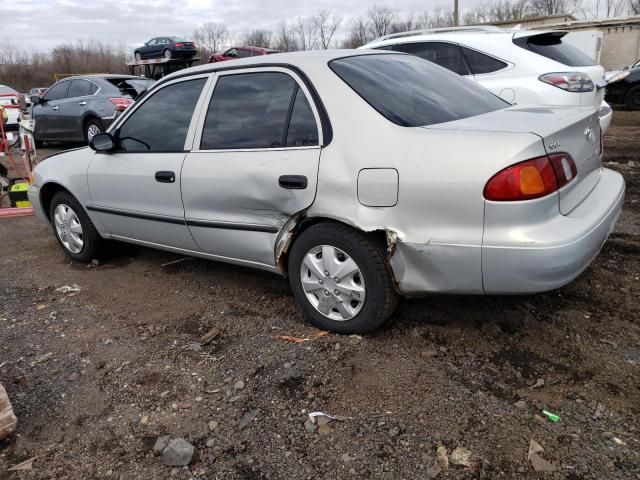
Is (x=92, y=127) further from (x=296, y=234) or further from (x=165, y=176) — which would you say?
(x=296, y=234)

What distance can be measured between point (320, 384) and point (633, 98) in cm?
1517

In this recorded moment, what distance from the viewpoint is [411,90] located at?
308cm

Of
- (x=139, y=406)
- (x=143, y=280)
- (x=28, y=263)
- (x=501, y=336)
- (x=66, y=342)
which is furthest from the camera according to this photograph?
(x=28, y=263)

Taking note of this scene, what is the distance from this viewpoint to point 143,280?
4.28m

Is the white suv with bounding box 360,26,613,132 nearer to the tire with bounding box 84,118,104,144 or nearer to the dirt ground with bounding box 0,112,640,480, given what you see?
the dirt ground with bounding box 0,112,640,480

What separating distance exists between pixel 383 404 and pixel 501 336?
2.92 ft

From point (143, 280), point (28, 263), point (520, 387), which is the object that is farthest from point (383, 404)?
point (28, 263)

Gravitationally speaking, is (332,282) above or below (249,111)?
below

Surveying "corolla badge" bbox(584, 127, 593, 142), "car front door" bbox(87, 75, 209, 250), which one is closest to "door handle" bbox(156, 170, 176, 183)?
"car front door" bbox(87, 75, 209, 250)

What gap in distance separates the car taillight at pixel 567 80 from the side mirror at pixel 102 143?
14.1ft

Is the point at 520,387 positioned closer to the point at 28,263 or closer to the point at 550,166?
the point at 550,166

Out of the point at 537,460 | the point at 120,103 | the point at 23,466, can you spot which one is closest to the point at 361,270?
the point at 537,460

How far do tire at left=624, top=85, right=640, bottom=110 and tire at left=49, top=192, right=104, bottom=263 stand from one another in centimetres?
1467

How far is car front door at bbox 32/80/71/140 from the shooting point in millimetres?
11195
